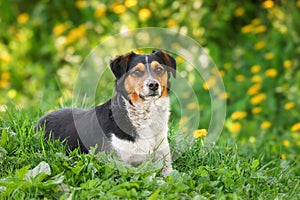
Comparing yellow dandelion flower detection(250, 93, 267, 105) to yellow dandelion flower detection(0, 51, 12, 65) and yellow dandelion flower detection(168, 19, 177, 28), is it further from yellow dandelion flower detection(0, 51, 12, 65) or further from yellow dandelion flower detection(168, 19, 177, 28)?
yellow dandelion flower detection(0, 51, 12, 65)

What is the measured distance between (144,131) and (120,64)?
20.2 inches

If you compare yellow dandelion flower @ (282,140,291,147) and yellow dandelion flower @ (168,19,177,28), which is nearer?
yellow dandelion flower @ (282,140,291,147)

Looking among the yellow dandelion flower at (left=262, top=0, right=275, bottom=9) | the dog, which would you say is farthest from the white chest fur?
the yellow dandelion flower at (left=262, top=0, right=275, bottom=9)

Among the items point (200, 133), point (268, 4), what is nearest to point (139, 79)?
point (200, 133)

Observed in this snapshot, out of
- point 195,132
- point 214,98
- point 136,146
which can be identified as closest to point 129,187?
point 136,146

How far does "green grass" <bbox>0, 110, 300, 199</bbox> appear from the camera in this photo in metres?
4.05

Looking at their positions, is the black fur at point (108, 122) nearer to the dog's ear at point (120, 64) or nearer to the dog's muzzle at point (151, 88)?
the dog's ear at point (120, 64)

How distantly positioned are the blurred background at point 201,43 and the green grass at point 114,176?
2.43 meters

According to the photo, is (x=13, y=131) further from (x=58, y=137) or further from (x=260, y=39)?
(x=260, y=39)

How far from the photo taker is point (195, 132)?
205 inches

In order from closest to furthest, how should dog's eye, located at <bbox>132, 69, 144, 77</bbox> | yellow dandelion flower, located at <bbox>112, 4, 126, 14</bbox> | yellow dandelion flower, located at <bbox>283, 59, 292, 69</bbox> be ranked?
1. dog's eye, located at <bbox>132, 69, 144, 77</bbox>
2. yellow dandelion flower, located at <bbox>283, 59, 292, 69</bbox>
3. yellow dandelion flower, located at <bbox>112, 4, 126, 14</bbox>

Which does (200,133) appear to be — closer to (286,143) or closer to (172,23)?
(286,143)

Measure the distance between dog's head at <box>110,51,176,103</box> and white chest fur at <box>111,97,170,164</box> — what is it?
0.27 feet

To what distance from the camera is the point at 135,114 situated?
14.7ft
